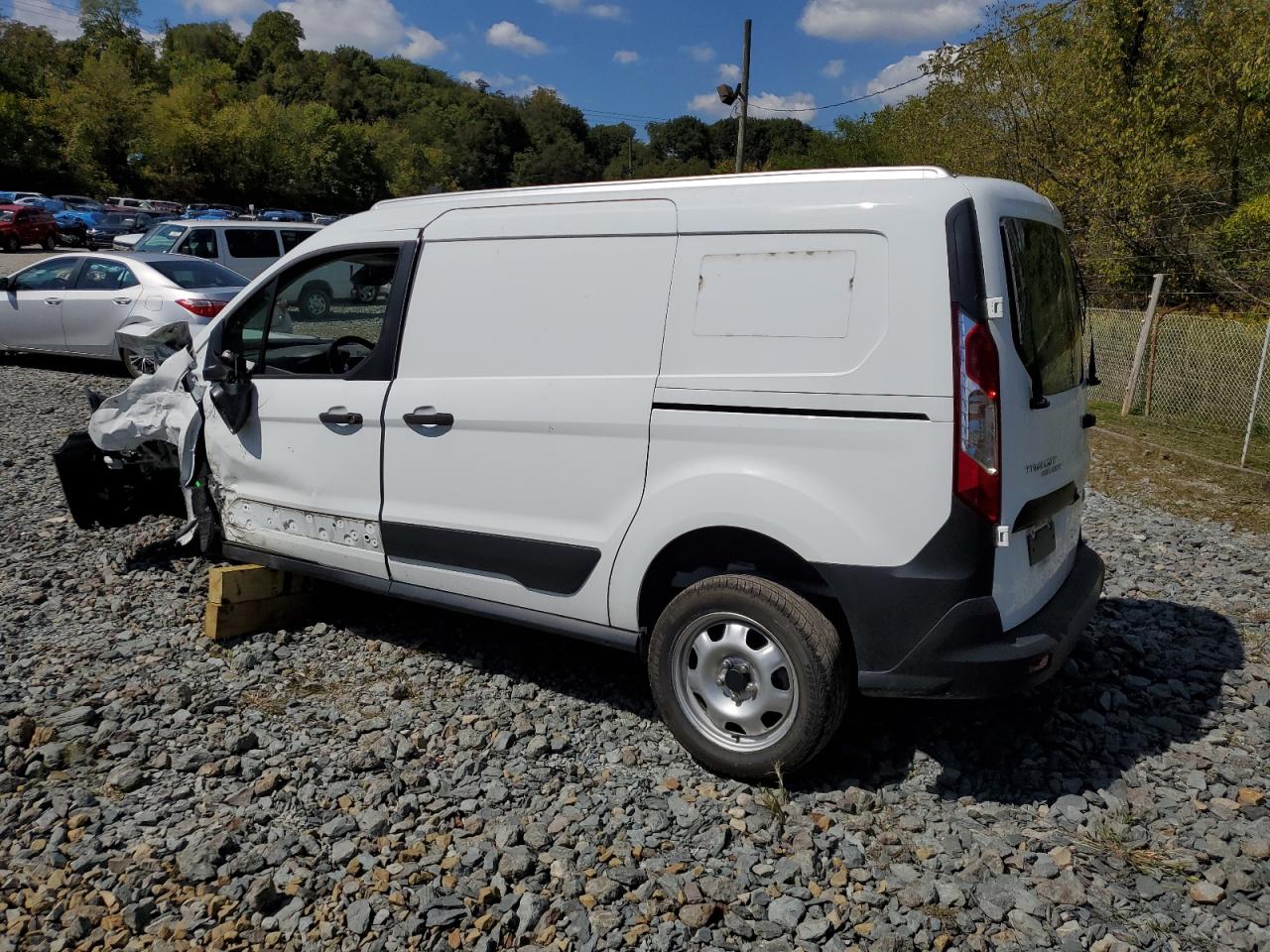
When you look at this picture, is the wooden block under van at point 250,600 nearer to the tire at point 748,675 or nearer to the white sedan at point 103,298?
the tire at point 748,675

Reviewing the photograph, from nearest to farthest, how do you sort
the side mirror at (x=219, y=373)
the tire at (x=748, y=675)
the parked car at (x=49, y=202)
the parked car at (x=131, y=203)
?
1. the tire at (x=748, y=675)
2. the side mirror at (x=219, y=373)
3. the parked car at (x=49, y=202)
4. the parked car at (x=131, y=203)

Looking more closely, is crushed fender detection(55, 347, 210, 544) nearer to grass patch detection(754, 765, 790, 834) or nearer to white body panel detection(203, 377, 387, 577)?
white body panel detection(203, 377, 387, 577)

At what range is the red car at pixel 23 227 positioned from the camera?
33.6 metres

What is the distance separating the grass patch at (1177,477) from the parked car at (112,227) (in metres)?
37.4

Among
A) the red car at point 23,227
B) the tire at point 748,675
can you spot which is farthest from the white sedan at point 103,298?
the red car at point 23,227

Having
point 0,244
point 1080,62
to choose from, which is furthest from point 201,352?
point 0,244

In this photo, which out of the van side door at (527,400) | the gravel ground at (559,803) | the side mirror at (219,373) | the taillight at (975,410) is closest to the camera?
the gravel ground at (559,803)

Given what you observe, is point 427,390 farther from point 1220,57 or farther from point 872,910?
point 1220,57

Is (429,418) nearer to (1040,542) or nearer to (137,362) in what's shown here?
(1040,542)

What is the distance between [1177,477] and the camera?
29.9 feet

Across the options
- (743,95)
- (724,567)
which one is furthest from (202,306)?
(743,95)

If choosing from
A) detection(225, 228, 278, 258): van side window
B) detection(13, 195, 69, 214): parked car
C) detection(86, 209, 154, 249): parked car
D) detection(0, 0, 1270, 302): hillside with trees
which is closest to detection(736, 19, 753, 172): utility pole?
detection(0, 0, 1270, 302): hillside with trees

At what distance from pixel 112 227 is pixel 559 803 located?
43.4 meters

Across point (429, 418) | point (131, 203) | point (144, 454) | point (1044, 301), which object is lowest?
point (144, 454)
